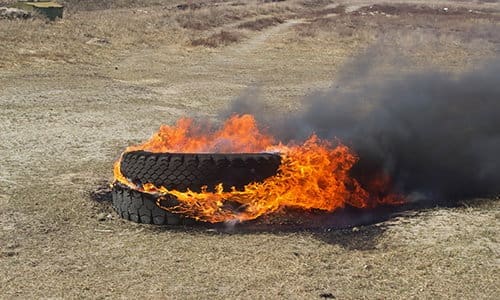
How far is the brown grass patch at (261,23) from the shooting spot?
1400 inches

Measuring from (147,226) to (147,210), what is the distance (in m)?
0.18

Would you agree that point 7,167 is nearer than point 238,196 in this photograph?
No

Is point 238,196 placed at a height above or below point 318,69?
above

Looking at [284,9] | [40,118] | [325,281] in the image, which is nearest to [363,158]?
[325,281]

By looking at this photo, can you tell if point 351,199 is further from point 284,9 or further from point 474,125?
point 284,9

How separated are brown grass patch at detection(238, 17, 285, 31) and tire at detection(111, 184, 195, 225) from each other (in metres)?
29.0

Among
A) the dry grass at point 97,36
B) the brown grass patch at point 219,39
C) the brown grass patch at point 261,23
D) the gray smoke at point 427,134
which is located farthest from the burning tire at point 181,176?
the brown grass patch at point 261,23

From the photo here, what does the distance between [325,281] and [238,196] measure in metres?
1.83

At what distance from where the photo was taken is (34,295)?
5184mm

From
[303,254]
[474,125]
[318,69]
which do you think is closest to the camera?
[303,254]

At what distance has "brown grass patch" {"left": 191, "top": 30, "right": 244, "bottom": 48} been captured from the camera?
26.1 meters

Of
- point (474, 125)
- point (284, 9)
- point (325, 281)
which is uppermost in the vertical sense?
point (474, 125)

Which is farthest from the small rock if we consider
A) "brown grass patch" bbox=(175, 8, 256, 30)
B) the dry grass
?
"brown grass patch" bbox=(175, 8, 256, 30)

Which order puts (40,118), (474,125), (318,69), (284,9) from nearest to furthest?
(474,125) < (40,118) < (318,69) < (284,9)
